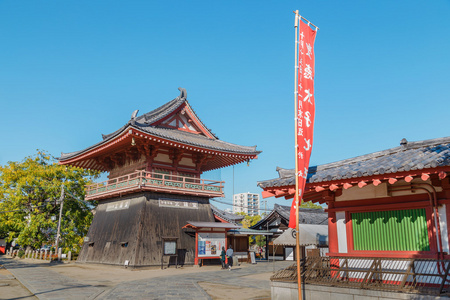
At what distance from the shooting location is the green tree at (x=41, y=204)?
34969 millimetres

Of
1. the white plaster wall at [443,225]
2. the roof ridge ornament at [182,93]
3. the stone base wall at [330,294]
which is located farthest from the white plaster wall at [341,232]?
the roof ridge ornament at [182,93]

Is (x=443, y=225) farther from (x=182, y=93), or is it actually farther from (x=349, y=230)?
(x=182, y=93)

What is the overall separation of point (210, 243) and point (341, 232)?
49.0 feet

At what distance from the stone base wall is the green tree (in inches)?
1220

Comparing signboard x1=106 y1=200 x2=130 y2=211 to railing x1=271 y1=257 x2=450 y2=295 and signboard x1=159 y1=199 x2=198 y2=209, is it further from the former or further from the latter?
railing x1=271 y1=257 x2=450 y2=295

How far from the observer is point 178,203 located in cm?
2644

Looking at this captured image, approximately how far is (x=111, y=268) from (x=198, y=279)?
9.47 meters

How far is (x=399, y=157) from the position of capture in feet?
30.1

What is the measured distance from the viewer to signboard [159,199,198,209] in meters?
25.8

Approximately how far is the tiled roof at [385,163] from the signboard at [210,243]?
46.5 feet

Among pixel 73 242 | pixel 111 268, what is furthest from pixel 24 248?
pixel 111 268

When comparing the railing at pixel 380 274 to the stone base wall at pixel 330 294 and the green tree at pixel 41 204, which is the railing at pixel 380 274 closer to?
the stone base wall at pixel 330 294

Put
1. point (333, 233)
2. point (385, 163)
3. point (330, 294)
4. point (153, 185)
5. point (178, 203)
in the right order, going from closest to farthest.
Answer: point (385, 163), point (330, 294), point (333, 233), point (153, 185), point (178, 203)

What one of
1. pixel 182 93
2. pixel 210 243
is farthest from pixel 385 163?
pixel 182 93
